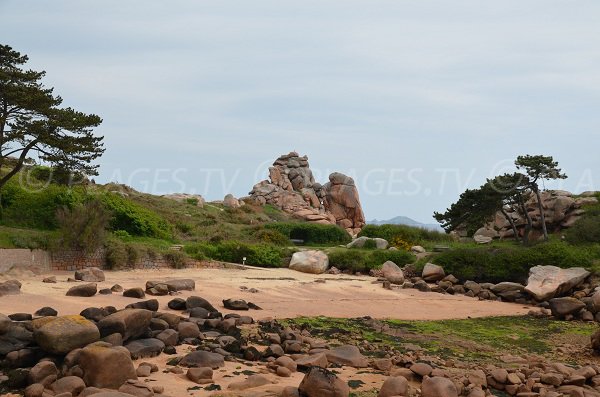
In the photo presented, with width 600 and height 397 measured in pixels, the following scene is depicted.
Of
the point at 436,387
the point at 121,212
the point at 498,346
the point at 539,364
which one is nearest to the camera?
the point at 436,387

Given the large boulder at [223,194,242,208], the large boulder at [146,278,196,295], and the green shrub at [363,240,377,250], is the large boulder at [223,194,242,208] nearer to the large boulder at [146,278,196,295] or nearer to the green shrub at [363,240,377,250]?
the green shrub at [363,240,377,250]

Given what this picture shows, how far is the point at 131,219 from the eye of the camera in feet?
100

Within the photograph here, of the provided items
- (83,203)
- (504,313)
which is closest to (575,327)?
(504,313)

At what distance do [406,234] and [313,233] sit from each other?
23.2ft

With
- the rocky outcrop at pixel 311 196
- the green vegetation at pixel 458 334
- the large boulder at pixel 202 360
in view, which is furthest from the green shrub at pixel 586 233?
the rocky outcrop at pixel 311 196

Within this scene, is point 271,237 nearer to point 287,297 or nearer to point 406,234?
point 406,234

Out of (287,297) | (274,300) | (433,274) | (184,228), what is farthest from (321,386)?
(184,228)

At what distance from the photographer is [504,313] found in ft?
69.4

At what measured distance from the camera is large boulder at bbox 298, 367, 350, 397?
29.7ft

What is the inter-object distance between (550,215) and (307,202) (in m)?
29.0

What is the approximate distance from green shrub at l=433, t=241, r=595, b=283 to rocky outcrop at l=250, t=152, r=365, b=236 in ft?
103

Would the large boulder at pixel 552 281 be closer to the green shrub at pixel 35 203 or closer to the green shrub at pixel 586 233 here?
the green shrub at pixel 586 233

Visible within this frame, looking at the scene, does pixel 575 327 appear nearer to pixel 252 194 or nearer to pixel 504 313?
pixel 504 313

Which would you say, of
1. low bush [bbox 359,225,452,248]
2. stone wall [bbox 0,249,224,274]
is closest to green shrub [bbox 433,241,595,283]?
stone wall [bbox 0,249,224,274]
